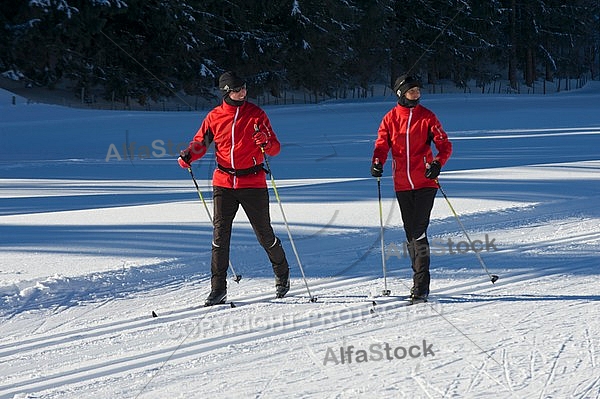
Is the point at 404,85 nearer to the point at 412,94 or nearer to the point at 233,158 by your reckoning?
the point at 412,94

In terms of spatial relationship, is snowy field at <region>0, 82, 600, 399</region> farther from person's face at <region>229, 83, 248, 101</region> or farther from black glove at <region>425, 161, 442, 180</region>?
person's face at <region>229, 83, 248, 101</region>

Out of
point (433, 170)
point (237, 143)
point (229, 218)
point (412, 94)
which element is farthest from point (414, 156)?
point (229, 218)

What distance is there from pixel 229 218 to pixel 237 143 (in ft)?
1.88

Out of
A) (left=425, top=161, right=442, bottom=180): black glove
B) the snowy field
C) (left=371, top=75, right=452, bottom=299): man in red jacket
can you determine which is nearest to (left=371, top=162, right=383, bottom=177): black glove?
(left=371, top=75, right=452, bottom=299): man in red jacket

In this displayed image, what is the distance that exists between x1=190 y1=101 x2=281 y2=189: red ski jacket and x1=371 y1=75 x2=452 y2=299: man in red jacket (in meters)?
0.84

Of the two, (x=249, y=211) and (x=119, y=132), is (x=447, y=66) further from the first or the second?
(x=249, y=211)

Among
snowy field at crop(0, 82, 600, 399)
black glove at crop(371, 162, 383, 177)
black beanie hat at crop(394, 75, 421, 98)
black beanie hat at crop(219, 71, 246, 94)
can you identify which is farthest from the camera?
black glove at crop(371, 162, 383, 177)

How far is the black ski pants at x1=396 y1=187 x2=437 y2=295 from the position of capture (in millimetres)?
6602

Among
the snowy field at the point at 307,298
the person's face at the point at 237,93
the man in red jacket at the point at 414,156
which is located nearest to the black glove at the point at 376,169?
the man in red jacket at the point at 414,156

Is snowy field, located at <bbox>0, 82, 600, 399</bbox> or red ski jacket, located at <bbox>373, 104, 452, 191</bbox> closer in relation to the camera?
snowy field, located at <bbox>0, 82, 600, 399</bbox>

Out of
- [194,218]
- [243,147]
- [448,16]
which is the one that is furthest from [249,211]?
[448,16]

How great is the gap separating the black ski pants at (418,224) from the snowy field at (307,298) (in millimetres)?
197

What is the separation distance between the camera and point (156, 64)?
120 ft

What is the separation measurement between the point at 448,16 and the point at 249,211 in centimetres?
4566
